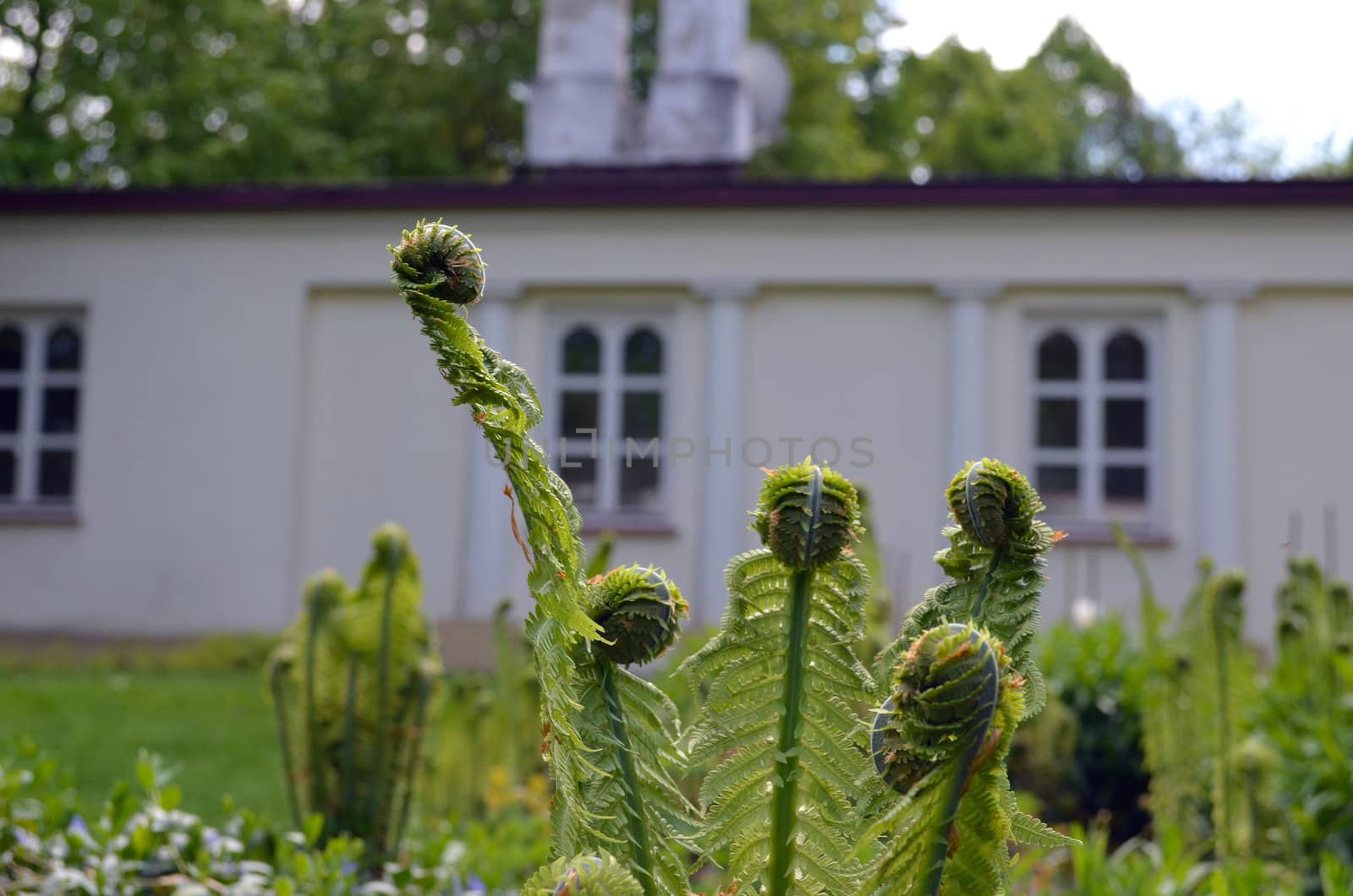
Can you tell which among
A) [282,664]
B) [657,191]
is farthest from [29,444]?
[282,664]

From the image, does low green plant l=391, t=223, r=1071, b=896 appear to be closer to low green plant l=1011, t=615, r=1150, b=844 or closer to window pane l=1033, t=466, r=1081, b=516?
low green plant l=1011, t=615, r=1150, b=844

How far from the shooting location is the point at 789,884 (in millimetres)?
1101

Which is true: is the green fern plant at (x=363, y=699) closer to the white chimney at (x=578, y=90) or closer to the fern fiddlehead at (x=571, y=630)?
the fern fiddlehead at (x=571, y=630)

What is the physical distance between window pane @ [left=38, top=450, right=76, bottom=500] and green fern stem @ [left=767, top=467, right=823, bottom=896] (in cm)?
1306

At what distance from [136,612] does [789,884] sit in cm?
1243

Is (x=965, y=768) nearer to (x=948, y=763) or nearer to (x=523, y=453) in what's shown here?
(x=948, y=763)

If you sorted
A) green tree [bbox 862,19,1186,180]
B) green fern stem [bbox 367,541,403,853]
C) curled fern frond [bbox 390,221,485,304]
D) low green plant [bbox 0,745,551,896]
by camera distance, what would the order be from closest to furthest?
curled fern frond [bbox 390,221,485,304] < low green plant [bbox 0,745,551,896] < green fern stem [bbox 367,541,403,853] < green tree [bbox 862,19,1186,180]

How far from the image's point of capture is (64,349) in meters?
12.9

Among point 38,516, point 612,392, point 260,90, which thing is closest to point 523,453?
point 612,392

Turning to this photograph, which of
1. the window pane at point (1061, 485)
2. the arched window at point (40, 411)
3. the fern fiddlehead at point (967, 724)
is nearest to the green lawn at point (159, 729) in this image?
the arched window at point (40, 411)

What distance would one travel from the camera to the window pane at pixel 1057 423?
38.9ft

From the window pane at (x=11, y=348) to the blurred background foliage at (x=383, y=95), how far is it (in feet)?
22.5

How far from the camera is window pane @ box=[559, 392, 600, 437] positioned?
40.2 feet

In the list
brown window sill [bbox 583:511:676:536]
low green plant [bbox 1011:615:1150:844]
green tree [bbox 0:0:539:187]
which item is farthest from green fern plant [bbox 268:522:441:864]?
green tree [bbox 0:0:539:187]
